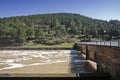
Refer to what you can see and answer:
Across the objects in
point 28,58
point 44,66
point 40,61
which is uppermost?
point 44,66

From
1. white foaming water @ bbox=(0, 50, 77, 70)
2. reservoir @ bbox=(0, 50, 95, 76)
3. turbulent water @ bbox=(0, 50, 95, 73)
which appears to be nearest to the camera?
reservoir @ bbox=(0, 50, 95, 76)

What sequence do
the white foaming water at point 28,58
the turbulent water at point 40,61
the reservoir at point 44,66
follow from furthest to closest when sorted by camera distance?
the white foaming water at point 28,58, the turbulent water at point 40,61, the reservoir at point 44,66

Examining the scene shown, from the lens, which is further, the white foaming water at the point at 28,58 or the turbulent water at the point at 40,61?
the white foaming water at the point at 28,58

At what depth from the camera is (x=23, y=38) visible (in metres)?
121

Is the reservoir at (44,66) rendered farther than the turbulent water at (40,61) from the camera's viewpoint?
No

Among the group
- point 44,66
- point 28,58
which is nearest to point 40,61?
point 28,58

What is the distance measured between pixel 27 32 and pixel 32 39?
8.59 metres

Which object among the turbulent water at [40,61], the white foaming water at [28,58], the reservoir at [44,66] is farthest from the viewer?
the white foaming water at [28,58]

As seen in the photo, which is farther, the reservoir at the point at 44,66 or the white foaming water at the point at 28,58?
the white foaming water at the point at 28,58

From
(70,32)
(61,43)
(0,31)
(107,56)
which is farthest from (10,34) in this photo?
(107,56)

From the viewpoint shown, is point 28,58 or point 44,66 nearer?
point 44,66

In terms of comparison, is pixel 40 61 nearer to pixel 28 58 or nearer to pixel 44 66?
pixel 28 58

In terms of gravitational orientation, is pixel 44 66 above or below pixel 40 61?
above

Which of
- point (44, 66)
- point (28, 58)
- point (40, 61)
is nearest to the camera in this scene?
point (44, 66)
